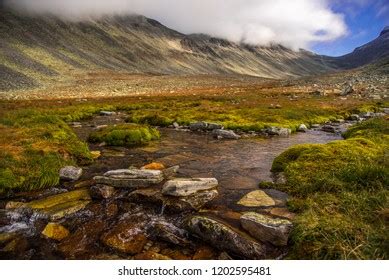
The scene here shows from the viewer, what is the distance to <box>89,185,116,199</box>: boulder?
9.38 meters

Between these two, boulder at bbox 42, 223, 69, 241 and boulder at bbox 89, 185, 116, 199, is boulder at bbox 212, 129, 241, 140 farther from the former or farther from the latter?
boulder at bbox 42, 223, 69, 241

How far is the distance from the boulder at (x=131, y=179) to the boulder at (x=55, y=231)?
2.33 meters

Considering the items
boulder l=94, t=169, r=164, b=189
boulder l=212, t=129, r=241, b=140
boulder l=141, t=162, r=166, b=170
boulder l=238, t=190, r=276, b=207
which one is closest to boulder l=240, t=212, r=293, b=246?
boulder l=238, t=190, r=276, b=207

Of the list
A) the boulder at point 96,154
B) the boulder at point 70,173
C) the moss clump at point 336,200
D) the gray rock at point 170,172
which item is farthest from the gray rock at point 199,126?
the boulder at point 70,173

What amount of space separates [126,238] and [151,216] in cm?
109

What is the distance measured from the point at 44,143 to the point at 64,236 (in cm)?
694

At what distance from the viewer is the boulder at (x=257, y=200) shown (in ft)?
28.5

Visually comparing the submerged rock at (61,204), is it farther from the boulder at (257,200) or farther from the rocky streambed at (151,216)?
the boulder at (257,200)

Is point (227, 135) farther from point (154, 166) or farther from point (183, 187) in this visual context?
point (183, 187)

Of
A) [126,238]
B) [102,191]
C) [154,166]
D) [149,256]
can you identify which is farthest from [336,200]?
[154,166]

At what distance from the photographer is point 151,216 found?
328 inches

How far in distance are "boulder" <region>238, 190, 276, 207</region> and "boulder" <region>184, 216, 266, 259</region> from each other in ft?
5.75
